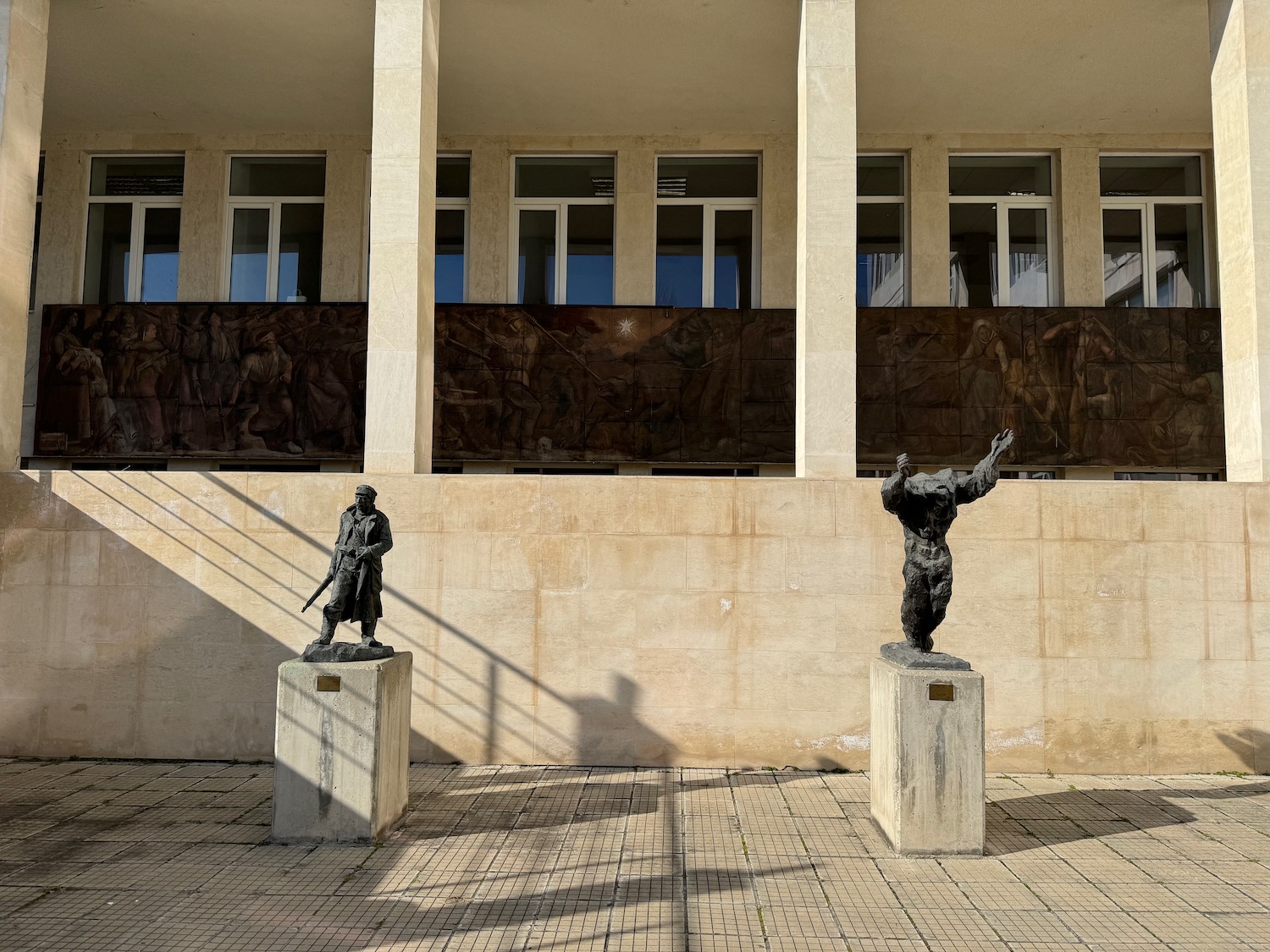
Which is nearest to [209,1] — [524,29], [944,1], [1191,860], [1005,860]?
[524,29]

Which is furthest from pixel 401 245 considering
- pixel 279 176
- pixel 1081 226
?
pixel 1081 226

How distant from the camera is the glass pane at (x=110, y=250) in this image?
1556 cm

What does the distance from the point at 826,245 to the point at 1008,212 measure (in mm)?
6981

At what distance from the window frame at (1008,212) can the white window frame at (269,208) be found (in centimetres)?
1090

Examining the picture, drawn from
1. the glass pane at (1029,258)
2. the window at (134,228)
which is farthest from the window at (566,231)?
the glass pane at (1029,258)

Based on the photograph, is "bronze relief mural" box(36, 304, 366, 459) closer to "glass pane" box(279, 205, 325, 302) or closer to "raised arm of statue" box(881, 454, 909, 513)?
"glass pane" box(279, 205, 325, 302)

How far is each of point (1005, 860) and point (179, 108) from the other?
51.2 feet

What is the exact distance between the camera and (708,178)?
15430 mm

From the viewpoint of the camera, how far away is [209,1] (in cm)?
1203

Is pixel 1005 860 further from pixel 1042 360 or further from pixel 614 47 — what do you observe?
pixel 614 47

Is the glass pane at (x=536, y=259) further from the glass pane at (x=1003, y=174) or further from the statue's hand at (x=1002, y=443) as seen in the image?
the statue's hand at (x=1002, y=443)

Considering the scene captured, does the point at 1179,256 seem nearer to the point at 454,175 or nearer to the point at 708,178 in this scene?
the point at 708,178

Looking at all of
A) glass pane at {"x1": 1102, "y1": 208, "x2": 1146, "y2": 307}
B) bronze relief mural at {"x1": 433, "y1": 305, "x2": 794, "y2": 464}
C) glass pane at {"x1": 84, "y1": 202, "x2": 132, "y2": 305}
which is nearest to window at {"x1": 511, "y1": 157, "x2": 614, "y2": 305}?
bronze relief mural at {"x1": 433, "y1": 305, "x2": 794, "y2": 464}

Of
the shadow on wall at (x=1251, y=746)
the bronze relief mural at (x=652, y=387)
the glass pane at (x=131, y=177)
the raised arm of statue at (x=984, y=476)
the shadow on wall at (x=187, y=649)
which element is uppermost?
the glass pane at (x=131, y=177)
